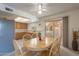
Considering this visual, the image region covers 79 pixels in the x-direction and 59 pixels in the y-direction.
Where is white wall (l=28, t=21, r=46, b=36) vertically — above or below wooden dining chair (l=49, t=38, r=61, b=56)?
above

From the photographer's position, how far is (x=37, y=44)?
1.54 metres

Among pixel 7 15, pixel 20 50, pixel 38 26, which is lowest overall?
pixel 20 50

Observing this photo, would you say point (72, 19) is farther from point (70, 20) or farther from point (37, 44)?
point (37, 44)

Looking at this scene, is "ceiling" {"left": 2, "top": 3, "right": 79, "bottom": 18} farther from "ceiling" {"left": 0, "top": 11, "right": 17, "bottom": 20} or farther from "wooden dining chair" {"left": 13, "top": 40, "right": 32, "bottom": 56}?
"wooden dining chair" {"left": 13, "top": 40, "right": 32, "bottom": 56}

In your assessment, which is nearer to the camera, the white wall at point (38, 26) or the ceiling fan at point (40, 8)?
the ceiling fan at point (40, 8)

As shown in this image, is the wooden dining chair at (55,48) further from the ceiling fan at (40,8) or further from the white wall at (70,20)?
the ceiling fan at (40,8)

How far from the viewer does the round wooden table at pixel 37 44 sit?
1.51 meters

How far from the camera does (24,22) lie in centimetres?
157

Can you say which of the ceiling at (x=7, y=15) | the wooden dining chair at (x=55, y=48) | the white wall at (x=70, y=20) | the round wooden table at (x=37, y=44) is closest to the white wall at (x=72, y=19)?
the white wall at (x=70, y=20)

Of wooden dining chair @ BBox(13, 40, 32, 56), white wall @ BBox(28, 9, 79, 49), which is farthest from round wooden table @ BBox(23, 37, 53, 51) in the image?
white wall @ BBox(28, 9, 79, 49)

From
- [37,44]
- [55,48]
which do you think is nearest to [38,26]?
[37,44]

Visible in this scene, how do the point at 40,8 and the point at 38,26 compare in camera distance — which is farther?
the point at 38,26

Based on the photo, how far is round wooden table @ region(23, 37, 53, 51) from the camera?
59.5 inches

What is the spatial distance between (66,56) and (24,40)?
56 centimetres
